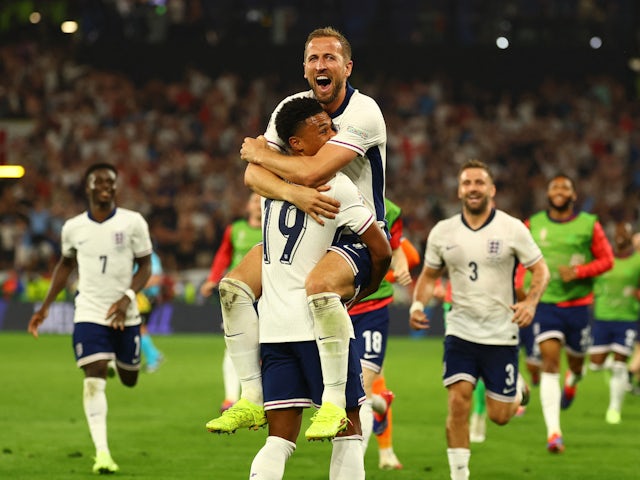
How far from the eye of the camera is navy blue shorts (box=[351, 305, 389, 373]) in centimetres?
944

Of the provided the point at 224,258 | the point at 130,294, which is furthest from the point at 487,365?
the point at 224,258

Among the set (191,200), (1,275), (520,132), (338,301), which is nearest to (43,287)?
(1,275)

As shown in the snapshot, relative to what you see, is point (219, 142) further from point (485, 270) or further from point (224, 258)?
point (485, 270)

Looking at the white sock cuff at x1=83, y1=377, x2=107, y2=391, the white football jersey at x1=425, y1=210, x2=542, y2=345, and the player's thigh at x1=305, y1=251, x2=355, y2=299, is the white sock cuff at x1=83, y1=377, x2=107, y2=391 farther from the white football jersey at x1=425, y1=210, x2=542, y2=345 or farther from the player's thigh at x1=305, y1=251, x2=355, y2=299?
the player's thigh at x1=305, y1=251, x2=355, y2=299

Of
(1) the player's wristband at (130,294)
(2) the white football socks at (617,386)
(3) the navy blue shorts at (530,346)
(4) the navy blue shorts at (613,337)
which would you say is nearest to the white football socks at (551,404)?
(3) the navy blue shorts at (530,346)

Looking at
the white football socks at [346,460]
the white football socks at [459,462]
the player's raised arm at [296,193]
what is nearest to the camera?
the player's raised arm at [296,193]

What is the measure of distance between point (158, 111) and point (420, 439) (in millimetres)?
21437

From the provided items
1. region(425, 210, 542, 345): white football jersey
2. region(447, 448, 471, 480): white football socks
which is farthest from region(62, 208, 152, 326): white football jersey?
region(447, 448, 471, 480): white football socks

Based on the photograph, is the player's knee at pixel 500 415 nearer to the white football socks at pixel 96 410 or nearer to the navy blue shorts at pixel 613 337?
the white football socks at pixel 96 410

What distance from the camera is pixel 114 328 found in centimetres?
1027

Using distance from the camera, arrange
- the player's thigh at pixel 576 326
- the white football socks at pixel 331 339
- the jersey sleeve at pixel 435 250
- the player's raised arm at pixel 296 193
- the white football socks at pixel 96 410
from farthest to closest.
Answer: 1. the player's thigh at pixel 576 326
2. the white football socks at pixel 96 410
3. the jersey sleeve at pixel 435 250
4. the player's raised arm at pixel 296 193
5. the white football socks at pixel 331 339

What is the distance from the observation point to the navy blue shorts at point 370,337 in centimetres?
944

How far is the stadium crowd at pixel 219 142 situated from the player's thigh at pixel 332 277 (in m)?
21.2

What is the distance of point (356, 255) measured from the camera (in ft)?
20.0
